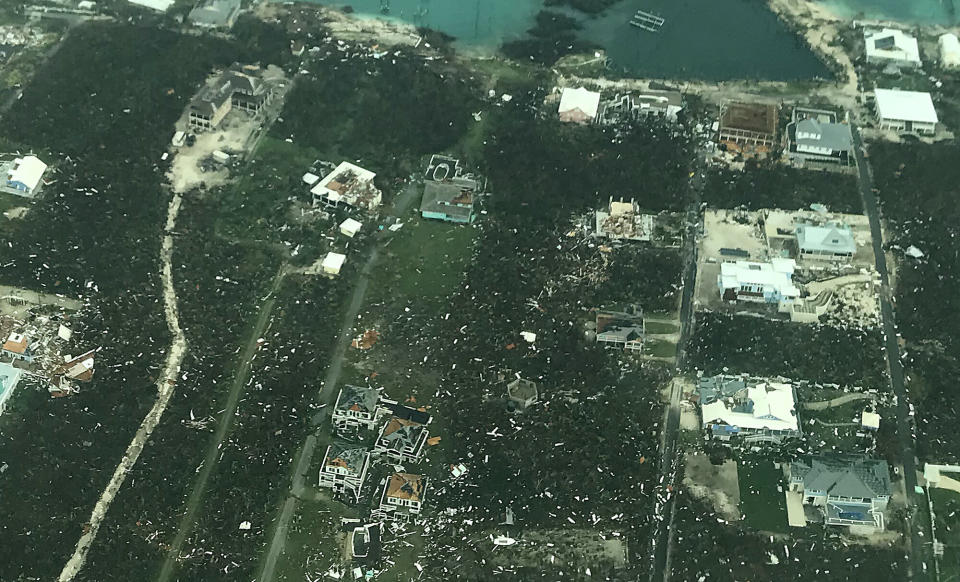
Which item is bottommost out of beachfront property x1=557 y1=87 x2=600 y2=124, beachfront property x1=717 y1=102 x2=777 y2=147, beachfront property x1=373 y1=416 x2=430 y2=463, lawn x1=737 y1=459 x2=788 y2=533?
beachfront property x1=373 y1=416 x2=430 y2=463

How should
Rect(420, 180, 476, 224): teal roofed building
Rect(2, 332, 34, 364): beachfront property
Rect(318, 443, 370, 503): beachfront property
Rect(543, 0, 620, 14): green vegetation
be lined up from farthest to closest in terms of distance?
Rect(543, 0, 620, 14): green vegetation, Rect(420, 180, 476, 224): teal roofed building, Rect(2, 332, 34, 364): beachfront property, Rect(318, 443, 370, 503): beachfront property

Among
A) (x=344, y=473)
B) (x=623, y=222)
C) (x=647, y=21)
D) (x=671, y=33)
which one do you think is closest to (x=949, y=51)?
(x=671, y=33)

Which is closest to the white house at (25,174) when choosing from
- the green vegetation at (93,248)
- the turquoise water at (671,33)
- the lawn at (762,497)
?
the green vegetation at (93,248)

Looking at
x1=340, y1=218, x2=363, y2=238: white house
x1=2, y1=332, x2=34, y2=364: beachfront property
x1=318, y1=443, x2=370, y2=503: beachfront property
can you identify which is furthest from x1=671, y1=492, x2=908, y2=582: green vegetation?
x1=2, y1=332, x2=34, y2=364: beachfront property

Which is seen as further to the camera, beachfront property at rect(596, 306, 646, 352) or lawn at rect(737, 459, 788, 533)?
beachfront property at rect(596, 306, 646, 352)

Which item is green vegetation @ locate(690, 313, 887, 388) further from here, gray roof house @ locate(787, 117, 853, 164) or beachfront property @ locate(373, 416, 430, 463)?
gray roof house @ locate(787, 117, 853, 164)

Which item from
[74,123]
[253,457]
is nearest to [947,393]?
[253,457]

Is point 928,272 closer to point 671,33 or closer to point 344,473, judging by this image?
point 671,33

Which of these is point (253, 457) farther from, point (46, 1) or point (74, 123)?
point (46, 1)
